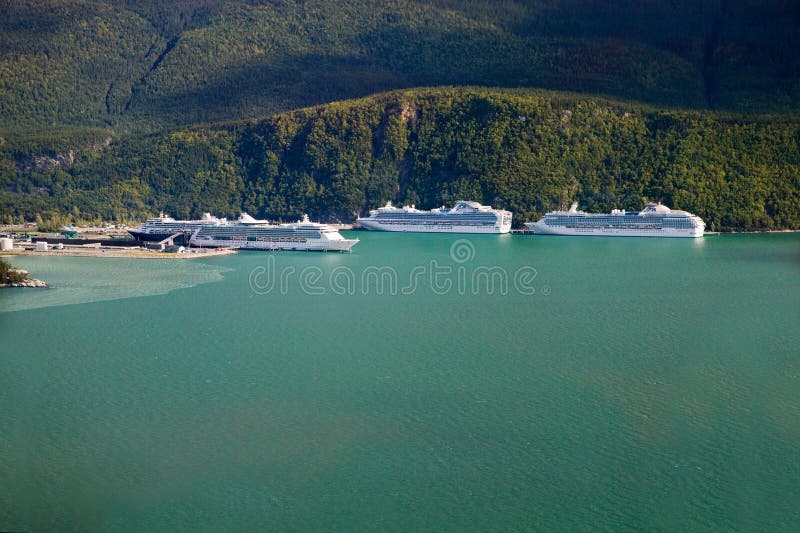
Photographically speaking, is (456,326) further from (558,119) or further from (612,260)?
(558,119)

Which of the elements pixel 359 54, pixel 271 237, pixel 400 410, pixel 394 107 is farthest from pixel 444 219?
pixel 359 54

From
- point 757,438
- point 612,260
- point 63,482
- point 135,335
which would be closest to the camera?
point 63,482

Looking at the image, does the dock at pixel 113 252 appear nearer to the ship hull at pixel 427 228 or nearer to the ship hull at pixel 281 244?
the ship hull at pixel 281 244

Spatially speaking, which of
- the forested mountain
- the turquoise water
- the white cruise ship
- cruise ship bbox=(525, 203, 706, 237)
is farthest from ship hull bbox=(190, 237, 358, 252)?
the forested mountain

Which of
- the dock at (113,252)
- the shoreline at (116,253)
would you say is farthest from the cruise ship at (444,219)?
the shoreline at (116,253)

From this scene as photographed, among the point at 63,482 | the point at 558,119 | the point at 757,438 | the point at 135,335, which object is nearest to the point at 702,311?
the point at 757,438

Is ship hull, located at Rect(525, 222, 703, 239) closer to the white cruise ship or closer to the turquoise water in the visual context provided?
the white cruise ship

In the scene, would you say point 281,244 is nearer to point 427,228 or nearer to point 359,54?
point 427,228

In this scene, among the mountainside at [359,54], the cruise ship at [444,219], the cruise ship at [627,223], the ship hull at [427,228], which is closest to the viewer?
the cruise ship at [627,223]
